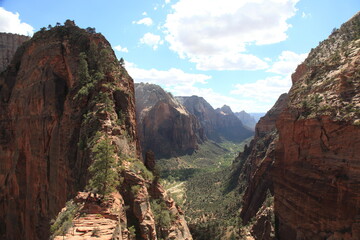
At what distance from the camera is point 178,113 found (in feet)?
615

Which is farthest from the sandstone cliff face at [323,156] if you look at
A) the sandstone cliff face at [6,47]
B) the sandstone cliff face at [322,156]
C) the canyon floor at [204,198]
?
the sandstone cliff face at [6,47]

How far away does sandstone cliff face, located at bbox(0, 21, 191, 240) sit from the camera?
27.7m

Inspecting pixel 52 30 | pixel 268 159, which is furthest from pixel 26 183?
pixel 268 159

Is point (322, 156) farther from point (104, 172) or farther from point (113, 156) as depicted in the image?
point (104, 172)

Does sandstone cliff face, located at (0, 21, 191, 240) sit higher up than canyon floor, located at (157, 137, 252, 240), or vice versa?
sandstone cliff face, located at (0, 21, 191, 240)

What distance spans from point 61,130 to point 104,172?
50.8 feet

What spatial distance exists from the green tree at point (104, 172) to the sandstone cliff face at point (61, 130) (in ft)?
4.37

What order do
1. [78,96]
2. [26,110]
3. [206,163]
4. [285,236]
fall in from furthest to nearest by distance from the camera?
[206,163]
[26,110]
[285,236]
[78,96]

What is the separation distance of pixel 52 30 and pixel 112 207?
3763cm

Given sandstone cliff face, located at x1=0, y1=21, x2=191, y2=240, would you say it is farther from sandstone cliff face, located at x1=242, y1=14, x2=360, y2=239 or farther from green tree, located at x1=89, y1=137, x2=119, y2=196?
sandstone cliff face, located at x1=242, y1=14, x2=360, y2=239

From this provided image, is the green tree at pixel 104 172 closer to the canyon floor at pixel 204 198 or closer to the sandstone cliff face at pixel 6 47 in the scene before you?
the canyon floor at pixel 204 198

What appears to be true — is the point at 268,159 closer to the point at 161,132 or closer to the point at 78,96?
the point at 78,96

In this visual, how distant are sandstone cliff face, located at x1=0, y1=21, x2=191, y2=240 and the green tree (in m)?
1.33

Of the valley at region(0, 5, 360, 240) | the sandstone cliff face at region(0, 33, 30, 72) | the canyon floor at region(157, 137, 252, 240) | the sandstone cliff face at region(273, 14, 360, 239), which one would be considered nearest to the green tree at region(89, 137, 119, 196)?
the valley at region(0, 5, 360, 240)
